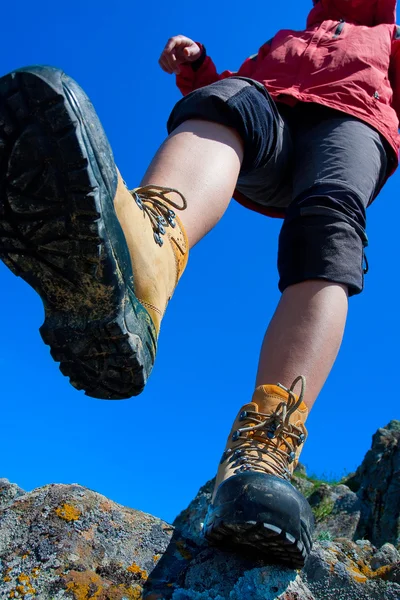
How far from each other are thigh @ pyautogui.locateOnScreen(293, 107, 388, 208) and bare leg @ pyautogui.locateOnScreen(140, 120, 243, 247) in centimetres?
37

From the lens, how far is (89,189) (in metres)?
1.40

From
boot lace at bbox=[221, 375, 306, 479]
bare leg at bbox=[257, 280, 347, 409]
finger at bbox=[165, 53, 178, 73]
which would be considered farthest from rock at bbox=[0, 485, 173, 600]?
finger at bbox=[165, 53, 178, 73]

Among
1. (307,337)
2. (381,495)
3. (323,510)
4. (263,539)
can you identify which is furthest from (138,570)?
(323,510)

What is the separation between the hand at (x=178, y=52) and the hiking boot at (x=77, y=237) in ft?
5.01

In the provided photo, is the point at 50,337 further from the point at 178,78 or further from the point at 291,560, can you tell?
the point at 178,78

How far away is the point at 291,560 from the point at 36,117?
1.38 m

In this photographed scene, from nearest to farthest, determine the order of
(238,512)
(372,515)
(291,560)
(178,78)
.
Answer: (238,512) < (291,560) < (178,78) < (372,515)

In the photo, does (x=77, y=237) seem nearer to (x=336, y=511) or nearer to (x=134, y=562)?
(x=134, y=562)

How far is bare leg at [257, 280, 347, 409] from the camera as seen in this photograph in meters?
1.96

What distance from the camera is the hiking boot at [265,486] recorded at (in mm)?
1603

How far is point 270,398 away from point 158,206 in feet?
2.33

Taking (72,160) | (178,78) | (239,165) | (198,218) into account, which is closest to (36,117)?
(72,160)

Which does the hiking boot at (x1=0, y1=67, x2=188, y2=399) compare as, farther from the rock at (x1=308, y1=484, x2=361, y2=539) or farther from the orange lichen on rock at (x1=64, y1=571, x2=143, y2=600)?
the rock at (x1=308, y1=484, x2=361, y2=539)

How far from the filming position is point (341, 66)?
266cm
